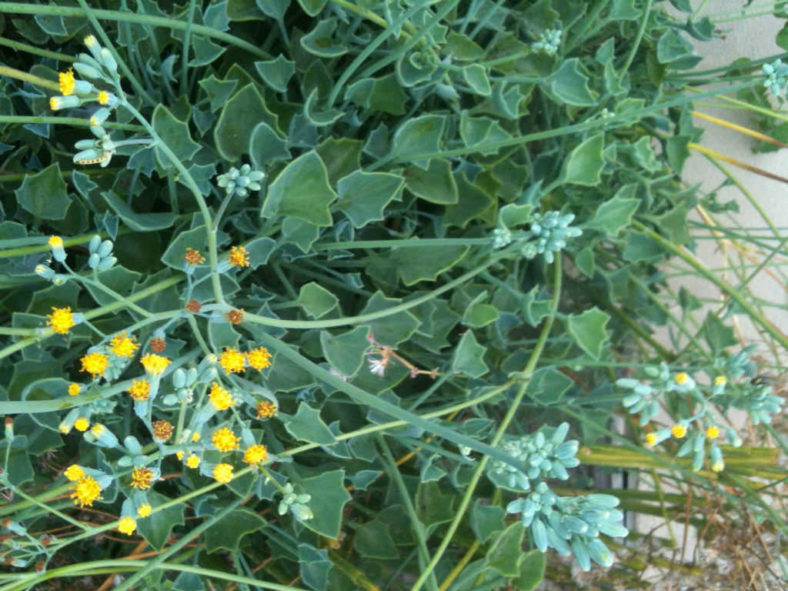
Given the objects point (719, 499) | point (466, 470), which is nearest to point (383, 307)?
point (466, 470)

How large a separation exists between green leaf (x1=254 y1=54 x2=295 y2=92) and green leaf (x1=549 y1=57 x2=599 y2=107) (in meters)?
0.29

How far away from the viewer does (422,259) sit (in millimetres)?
882

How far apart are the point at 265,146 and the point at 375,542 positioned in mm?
504

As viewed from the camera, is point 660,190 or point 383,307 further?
point 660,190

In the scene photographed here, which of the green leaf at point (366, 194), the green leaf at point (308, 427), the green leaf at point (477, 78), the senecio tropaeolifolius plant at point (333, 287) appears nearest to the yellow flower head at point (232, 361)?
the senecio tropaeolifolius plant at point (333, 287)

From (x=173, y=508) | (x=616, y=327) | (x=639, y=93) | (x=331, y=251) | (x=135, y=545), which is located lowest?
(x=135, y=545)

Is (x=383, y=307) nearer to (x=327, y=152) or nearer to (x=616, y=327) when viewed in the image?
(x=327, y=152)

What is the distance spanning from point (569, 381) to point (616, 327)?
26cm

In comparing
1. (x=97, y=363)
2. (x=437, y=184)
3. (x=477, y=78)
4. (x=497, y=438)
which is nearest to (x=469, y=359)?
(x=497, y=438)

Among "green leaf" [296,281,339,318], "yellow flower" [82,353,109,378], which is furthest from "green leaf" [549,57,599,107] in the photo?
"yellow flower" [82,353,109,378]

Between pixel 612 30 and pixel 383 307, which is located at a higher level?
pixel 612 30

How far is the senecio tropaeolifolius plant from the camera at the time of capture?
655mm

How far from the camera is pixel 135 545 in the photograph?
0.96m

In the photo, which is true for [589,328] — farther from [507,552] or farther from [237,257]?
[237,257]
